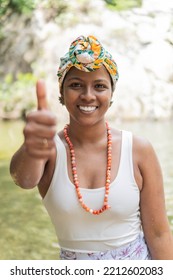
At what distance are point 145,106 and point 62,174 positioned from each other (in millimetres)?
9917

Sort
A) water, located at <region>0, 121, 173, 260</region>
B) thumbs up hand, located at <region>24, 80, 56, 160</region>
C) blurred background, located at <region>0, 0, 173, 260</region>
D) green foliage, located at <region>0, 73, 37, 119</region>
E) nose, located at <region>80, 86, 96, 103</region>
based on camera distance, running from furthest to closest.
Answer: green foliage, located at <region>0, 73, 37, 119</region> → blurred background, located at <region>0, 0, 173, 260</region> → water, located at <region>0, 121, 173, 260</region> → nose, located at <region>80, 86, 96, 103</region> → thumbs up hand, located at <region>24, 80, 56, 160</region>

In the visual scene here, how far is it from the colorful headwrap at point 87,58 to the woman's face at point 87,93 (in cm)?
2

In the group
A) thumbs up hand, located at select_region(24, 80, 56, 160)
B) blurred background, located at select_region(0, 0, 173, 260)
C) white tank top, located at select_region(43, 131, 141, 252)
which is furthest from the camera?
blurred background, located at select_region(0, 0, 173, 260)

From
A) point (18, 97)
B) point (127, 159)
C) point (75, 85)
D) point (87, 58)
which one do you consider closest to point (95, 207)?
point (127, 159)

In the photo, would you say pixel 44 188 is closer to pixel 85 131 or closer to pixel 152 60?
pixel 85 131

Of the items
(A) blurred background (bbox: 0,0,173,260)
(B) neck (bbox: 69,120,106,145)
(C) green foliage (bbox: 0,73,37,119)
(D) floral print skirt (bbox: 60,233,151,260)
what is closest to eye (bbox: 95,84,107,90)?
(B) neck (bbox: 69,120,106,145)

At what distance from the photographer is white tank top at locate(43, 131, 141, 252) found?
2338 millimetres

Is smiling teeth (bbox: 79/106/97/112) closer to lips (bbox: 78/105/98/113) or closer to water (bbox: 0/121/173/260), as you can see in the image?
lips (bbox: 78/105/98/113)

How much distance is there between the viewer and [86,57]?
2236 millimetres

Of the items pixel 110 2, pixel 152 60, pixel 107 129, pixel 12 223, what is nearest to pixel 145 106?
pixel 152 60

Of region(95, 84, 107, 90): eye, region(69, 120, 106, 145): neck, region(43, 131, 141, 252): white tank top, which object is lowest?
region(43, 131, 141, 252): white tank top

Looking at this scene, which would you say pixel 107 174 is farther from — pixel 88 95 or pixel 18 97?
pixel 18 97

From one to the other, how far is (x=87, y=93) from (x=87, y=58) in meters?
0.15

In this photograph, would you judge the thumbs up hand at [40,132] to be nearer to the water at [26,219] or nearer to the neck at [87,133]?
the neck at [87,133]
